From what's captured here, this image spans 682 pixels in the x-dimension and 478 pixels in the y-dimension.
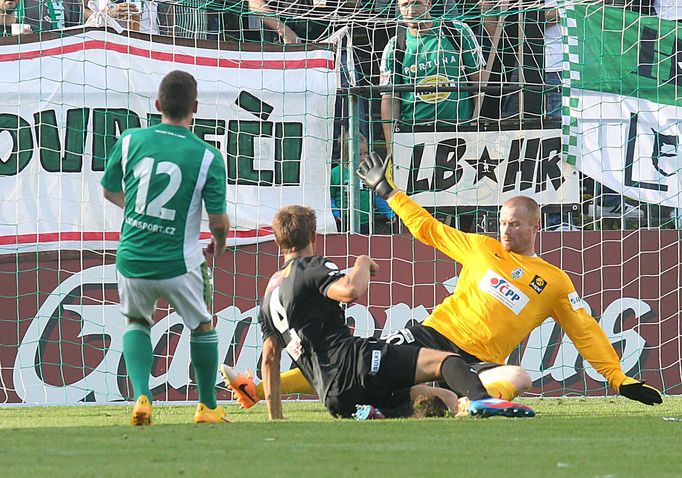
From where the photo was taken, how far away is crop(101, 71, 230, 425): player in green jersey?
587cm

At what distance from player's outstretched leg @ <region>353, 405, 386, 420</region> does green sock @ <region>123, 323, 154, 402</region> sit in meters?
1.14

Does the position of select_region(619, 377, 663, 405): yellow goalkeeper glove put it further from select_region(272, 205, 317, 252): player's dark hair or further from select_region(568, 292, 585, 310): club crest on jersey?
select_region(272, 205, 317, 252): player's dark hair

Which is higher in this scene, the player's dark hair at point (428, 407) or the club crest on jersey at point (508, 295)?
the club crest on jersey at point (508, 295)

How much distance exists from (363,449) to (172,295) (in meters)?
1.61

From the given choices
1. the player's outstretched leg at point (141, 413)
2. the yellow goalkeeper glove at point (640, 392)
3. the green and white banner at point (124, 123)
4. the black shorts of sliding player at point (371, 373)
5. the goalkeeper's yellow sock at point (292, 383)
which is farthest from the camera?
the green and white banner at point (124, 123)

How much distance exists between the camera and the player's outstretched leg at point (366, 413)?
6.46 m

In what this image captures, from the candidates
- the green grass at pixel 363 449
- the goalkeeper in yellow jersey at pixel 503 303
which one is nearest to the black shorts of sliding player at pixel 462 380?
the green grass at pixel 363 449

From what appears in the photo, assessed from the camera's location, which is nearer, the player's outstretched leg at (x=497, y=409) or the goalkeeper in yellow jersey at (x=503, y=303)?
the player's outstretched leg at (x=497, y=409)

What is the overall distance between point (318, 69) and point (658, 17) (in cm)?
272

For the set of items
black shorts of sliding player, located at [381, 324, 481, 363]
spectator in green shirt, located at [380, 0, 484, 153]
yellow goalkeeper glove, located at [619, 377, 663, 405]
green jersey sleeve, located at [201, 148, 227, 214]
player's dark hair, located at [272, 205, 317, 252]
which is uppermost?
spectator in green shirt, located at [380, 0, 484, 153]

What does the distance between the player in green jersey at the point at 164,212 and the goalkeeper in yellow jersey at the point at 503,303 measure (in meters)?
1.40

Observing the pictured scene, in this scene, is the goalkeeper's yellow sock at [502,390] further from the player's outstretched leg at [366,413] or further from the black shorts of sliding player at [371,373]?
the player's outstretched leg at [366,413]

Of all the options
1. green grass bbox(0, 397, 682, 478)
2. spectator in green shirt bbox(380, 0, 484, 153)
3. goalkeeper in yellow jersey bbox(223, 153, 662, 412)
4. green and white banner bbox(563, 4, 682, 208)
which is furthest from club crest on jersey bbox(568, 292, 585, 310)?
spectator in green shirt bbox(380, 0, 484, 153)

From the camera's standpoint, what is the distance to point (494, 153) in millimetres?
9594
